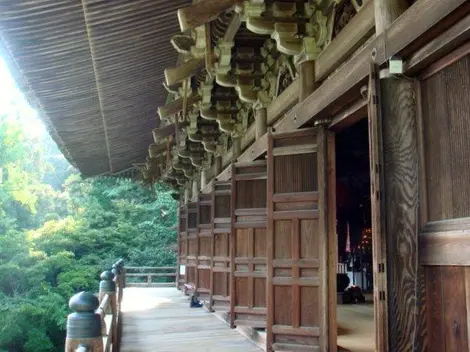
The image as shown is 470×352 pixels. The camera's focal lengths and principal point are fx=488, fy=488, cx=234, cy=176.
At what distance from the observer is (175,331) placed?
6.34 meters

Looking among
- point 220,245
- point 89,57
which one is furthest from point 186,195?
point 89,57

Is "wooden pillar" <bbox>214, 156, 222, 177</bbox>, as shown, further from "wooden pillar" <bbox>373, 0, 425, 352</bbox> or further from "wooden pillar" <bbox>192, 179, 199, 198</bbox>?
"wooden pillar" <bbox>373, 0, 425, 352</bbox>

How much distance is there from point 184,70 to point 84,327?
2944mm

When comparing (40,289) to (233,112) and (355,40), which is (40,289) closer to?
(233,112)

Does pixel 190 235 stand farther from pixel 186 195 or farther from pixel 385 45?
pixel 385 45

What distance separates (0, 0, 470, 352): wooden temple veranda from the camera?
2309 millimetres

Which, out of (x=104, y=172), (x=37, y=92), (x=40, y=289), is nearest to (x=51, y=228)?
→ (x=40, y=289)

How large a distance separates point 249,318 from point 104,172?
8714 mm

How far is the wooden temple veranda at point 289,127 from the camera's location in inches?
90.9

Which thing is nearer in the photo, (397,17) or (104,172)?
(397,17)

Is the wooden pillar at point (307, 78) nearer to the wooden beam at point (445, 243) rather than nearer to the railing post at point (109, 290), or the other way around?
the wooden beam at point (445, 243)

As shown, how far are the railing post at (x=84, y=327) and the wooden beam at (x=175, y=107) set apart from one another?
3.52 meters

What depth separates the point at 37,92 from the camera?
5.55 meters

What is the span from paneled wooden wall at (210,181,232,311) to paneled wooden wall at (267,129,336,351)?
8.95 ft
